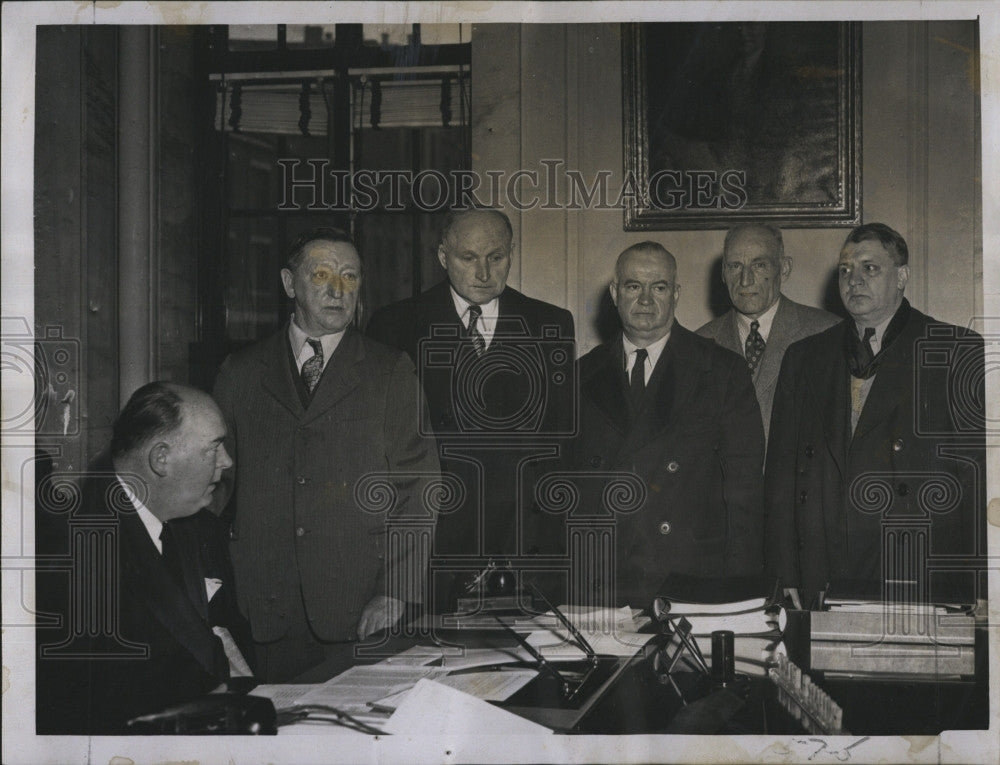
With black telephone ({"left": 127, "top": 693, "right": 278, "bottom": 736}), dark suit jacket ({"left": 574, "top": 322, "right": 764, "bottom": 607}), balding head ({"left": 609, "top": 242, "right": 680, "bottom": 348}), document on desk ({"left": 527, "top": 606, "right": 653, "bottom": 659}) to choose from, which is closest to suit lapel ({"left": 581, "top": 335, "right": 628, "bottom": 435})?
dark suit jacket ({"left": 574, "top": 322, "right": 764, "bottom": 607})

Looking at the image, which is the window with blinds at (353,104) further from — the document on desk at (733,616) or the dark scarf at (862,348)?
the document on desk at (733,616)

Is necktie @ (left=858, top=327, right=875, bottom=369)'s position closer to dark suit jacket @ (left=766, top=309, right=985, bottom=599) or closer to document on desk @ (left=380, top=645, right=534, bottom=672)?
dark suit jacket @ (left=766, top=309, right=985, bottom=599)

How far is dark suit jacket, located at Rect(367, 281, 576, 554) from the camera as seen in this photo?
2623 mm

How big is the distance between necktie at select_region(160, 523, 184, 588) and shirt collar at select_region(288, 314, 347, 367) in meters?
0.57

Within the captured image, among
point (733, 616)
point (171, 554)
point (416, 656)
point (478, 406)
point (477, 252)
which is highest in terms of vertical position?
point (477, 252)

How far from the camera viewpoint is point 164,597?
2482mm

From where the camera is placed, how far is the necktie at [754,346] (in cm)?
266

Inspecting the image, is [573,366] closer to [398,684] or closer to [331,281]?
[331,281]

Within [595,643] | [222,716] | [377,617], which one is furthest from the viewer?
[377,617]

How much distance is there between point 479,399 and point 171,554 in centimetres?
93

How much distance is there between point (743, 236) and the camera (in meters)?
2.63

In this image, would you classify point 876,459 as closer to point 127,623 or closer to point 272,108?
point 272,108

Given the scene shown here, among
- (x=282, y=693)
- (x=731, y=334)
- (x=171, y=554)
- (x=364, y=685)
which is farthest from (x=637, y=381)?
(x=171, y=554)

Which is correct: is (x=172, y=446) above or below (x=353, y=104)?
below
